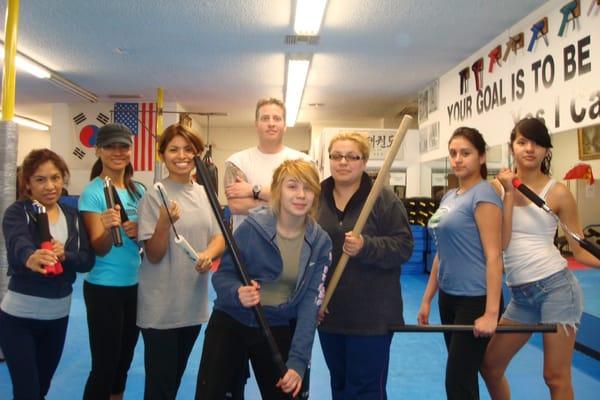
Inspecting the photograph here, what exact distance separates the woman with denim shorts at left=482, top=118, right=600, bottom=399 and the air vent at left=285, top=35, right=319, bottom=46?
13.6 feet

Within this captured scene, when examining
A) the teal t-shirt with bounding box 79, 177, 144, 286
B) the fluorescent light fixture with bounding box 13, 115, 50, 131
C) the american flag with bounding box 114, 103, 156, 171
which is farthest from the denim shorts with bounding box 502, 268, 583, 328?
the fluorescent light fixture with bounding box 13, 115, 50, 131

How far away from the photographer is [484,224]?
6.94 feet

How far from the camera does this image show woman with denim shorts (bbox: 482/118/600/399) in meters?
2.18

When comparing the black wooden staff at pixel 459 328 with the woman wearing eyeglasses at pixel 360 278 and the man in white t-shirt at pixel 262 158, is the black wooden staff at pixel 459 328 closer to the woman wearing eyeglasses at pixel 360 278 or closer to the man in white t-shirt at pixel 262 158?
the woman wearing eyeglasses at pixel 360 278

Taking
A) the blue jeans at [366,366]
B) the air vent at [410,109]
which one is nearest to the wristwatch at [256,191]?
the blue jeans at [366,366]

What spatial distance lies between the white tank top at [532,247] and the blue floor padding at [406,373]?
136 centimetres

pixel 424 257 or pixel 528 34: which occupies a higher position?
pixel 528 34

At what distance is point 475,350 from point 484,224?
1.88 feet

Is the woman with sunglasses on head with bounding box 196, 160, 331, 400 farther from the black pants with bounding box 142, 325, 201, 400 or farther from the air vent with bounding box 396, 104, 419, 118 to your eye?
the air vent with bounding box 396, 104, 419, 118

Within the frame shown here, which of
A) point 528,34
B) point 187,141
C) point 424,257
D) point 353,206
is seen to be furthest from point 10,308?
point 424,257

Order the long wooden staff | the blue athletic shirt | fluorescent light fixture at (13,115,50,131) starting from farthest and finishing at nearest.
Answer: fluorescent light fixture at (13,115,50,131) < the blue athletic shirt < the long wooden staff

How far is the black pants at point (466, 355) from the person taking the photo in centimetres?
214

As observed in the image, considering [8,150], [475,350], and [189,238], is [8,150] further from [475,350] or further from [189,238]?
[475,350]

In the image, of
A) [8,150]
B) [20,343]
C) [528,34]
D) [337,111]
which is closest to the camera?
[20,343]
